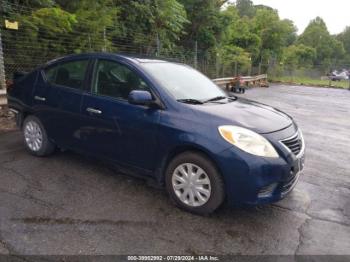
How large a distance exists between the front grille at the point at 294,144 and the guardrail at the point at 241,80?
7.28 m

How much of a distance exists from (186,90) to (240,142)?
113cm

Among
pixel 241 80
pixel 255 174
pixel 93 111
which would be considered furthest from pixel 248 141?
pixel 241 80

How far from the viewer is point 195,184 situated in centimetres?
363

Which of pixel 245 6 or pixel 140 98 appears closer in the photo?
pixel 140 98

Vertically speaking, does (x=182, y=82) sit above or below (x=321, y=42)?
below

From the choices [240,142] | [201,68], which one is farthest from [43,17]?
[201,68]

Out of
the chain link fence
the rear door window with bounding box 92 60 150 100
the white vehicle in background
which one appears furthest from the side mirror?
the white vehicle in background

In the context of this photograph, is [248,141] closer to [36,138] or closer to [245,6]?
[36,138]

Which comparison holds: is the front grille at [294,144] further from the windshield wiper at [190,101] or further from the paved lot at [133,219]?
the windshield wiper at [190,101]

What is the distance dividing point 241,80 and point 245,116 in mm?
14427

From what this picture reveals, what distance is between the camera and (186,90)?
4.24 meters

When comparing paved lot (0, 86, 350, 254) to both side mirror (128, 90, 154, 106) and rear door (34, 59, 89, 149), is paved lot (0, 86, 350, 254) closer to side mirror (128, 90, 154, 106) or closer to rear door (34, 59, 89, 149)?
rear door (34, 59, 89, 149)

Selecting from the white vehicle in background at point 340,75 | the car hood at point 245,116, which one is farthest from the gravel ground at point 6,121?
the white vehicle in background at point 340,75

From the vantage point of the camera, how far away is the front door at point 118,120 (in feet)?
12.9
